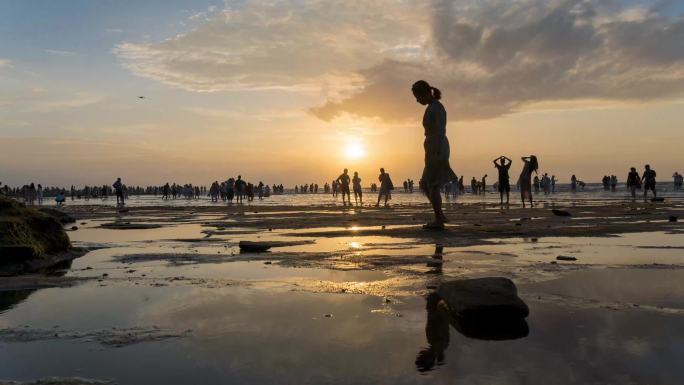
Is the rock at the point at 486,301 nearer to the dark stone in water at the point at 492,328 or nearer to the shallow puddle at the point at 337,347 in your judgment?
the dark stone in water at the point at 492,328

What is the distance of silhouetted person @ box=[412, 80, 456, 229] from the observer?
35.6 feet

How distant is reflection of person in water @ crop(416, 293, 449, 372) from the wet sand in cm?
2

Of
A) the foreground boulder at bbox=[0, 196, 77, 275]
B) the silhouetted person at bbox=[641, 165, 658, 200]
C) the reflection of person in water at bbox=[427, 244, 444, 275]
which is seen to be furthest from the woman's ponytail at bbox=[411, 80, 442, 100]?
the silhouetted person at bbox=[641, 165, 658, 200]

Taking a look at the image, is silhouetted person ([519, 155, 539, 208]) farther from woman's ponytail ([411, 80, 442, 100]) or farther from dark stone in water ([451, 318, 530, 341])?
dark stone in water ([451, 318, 530, 341])

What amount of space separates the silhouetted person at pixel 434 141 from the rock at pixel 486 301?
6919 mm

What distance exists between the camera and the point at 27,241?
7645mm

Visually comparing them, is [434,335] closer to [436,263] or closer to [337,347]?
[337,347]

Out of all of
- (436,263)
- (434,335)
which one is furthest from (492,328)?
(436,263)

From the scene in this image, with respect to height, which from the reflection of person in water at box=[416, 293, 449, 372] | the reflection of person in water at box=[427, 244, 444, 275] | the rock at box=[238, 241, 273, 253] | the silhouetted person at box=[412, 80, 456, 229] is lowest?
the reflection of person in water at box=[416, 293, 449, 372]

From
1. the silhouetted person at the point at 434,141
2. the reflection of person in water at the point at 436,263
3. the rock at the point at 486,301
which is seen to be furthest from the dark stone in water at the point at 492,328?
the silhouetted person at the point at 434,141

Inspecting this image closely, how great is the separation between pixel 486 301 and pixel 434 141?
24.5 ft

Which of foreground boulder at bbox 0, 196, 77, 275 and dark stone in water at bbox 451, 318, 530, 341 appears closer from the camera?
dark stone in water at bbox 451, 318, 530, 341

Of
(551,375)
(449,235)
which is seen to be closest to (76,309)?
(551,375)

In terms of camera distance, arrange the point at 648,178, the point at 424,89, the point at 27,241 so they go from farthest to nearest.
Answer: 1. the point at 648,178
2. the point at 424,89
3. the point at 27,241
